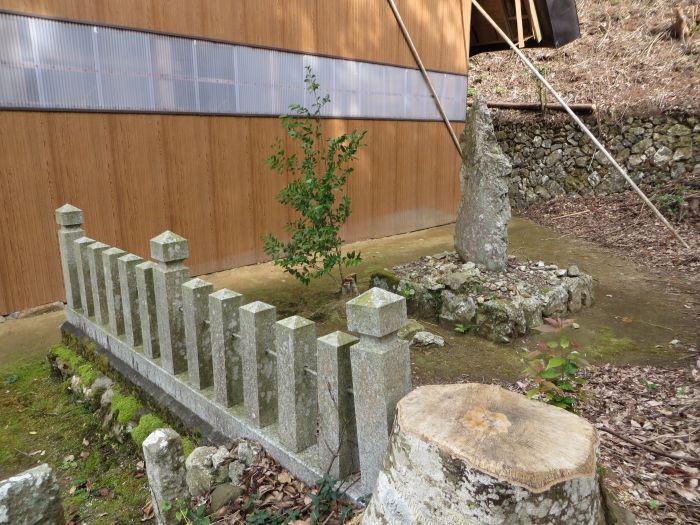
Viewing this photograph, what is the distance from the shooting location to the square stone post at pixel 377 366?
1.78 meters

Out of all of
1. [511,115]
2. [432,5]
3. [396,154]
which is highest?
[432,5]

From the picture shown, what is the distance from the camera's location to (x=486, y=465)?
4.18 feet

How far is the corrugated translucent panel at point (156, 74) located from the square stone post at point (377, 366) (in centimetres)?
482

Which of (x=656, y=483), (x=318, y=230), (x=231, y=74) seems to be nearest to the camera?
(x=656, y=483)

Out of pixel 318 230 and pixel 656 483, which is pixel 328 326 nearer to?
pixel 318 230

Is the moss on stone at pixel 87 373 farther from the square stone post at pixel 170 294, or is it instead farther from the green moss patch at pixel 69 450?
the square stone post at pixel 170 294

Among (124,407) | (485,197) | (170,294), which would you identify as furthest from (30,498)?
(485,197)

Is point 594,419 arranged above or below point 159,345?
below

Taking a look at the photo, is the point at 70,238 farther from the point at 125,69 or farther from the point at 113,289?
the point at 125,69

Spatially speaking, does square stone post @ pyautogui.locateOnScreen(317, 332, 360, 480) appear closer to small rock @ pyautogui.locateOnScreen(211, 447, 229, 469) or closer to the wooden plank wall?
small rock @ pyautogui.locateOnScreen(211, 447, 229, 469)

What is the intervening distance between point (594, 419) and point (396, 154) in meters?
6.80

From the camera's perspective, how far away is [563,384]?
9.04 ft

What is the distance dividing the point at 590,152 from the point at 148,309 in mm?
10147

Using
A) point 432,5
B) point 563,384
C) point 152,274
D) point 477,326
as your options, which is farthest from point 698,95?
point 152,274
